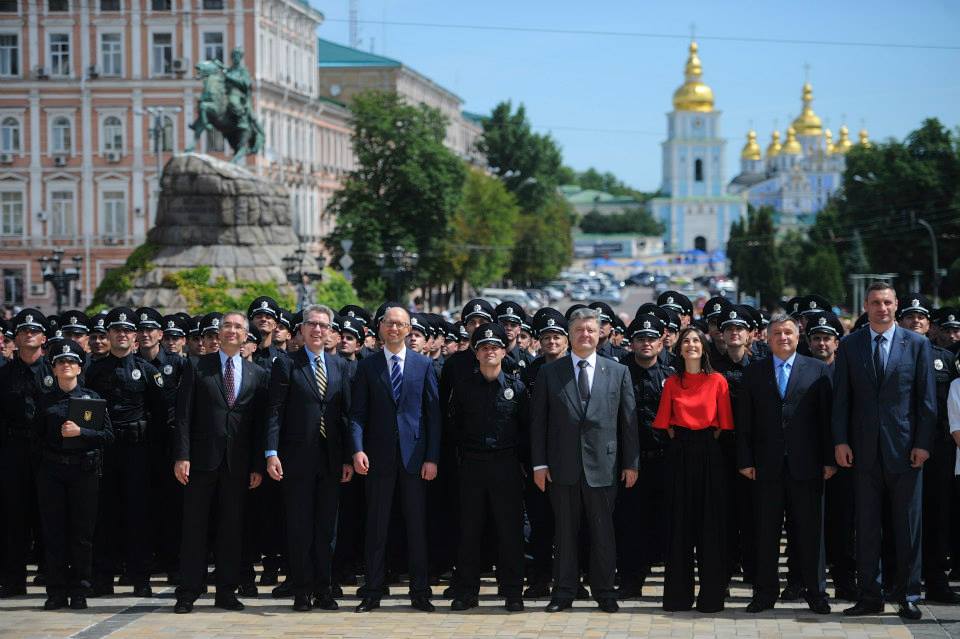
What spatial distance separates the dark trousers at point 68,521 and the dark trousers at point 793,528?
4963mm

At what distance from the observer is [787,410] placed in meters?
11.3

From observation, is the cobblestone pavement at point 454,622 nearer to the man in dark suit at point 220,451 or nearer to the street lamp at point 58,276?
the man in dark suit at point 220,451

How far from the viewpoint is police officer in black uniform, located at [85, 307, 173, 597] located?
12.3m

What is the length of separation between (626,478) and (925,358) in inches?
90.2

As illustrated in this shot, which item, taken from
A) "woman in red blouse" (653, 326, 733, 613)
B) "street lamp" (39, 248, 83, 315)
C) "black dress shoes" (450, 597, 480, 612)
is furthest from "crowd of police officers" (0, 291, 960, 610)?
"street lamp" (39, 248, 83, 315)

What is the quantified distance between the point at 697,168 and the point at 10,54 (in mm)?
138876

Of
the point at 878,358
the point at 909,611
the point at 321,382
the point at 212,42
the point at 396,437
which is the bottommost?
the point at 909,611

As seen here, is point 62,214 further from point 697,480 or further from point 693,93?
point 693,93

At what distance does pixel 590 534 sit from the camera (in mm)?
11539

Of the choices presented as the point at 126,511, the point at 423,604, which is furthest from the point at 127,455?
the point at 423,604

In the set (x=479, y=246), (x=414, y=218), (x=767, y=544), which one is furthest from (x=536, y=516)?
(x=479, y=246)

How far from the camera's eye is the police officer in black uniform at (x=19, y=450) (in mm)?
12180

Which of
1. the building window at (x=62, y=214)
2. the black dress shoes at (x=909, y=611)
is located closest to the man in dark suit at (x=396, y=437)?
the black dress shoes at (x=909, y=611)

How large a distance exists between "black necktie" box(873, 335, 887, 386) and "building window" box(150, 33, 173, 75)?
192 feet
